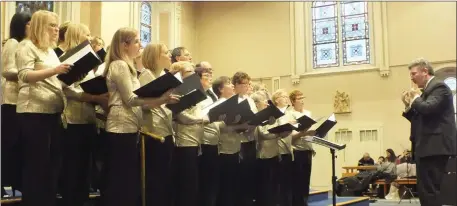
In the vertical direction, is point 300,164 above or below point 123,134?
below

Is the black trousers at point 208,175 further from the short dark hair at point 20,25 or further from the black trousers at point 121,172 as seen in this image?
the short dark hair at point 20,25

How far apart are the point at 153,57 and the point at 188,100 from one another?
0.36m

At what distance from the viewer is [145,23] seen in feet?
41.3

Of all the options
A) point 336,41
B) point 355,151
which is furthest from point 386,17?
point 355,151

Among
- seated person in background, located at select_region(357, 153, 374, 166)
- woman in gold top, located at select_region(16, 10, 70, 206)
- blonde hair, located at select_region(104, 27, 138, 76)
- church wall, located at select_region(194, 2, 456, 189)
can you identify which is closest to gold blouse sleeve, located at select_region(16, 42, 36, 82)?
woman in gold top, located at select_region(16, 10, 70, 206)

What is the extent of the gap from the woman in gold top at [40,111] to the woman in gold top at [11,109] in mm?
271

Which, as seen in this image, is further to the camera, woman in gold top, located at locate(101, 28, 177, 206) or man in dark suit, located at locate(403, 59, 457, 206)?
man in dark suit, located at locate(403, 59, 457, 206)

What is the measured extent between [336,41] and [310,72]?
1029 millimetres

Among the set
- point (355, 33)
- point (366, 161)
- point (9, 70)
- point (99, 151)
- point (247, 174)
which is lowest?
point (366, 161)

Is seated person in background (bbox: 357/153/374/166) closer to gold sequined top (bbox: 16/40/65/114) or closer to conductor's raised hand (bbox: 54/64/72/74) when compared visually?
gold sequined top (bbox: 16/40/65/114)

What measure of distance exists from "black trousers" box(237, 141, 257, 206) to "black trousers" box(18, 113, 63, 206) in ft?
5.84

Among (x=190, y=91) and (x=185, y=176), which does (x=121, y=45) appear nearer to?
(x=190, y=91)

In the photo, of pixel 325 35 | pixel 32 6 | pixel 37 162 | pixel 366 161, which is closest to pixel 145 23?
pixel 32 6

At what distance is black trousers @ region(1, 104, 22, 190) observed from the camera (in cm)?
294
